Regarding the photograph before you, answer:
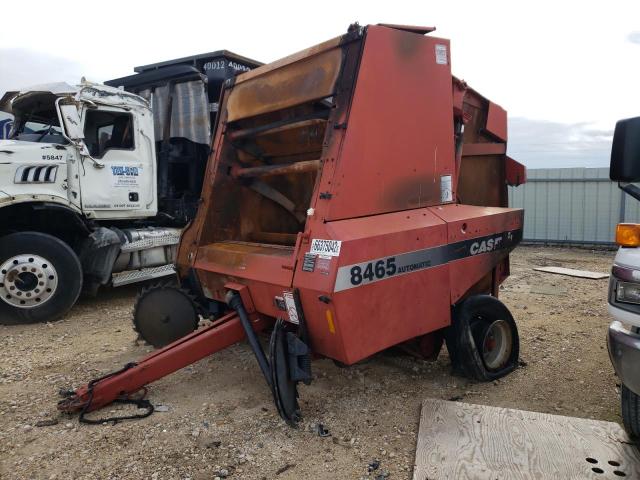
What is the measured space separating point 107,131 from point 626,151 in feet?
19.2

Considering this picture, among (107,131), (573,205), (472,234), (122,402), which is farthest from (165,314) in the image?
(573,205)

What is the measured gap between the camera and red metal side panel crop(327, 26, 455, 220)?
2881mm

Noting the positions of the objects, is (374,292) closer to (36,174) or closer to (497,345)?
(497,345)

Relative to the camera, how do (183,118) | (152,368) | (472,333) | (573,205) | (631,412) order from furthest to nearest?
(573,205) < (183,118) < (472,333) < (152,368) < (631,412)

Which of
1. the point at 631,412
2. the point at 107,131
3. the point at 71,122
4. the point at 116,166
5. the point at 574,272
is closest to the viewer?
the point at 631,412

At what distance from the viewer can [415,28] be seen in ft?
10.4

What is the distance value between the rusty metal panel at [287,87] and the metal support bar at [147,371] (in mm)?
1545

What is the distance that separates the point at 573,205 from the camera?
454 inches

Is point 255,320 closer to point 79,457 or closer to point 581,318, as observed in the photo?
point 79,457

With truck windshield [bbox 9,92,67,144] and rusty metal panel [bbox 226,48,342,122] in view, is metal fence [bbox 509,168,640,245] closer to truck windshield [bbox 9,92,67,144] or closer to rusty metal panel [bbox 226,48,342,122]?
rusty metal panel [bbox 226,48,342,122]

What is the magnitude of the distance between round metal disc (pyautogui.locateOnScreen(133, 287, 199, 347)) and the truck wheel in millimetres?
2114

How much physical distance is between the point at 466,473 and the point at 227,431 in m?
1.32

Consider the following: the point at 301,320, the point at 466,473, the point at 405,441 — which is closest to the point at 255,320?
the point at 301,320

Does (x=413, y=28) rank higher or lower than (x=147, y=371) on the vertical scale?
higher
